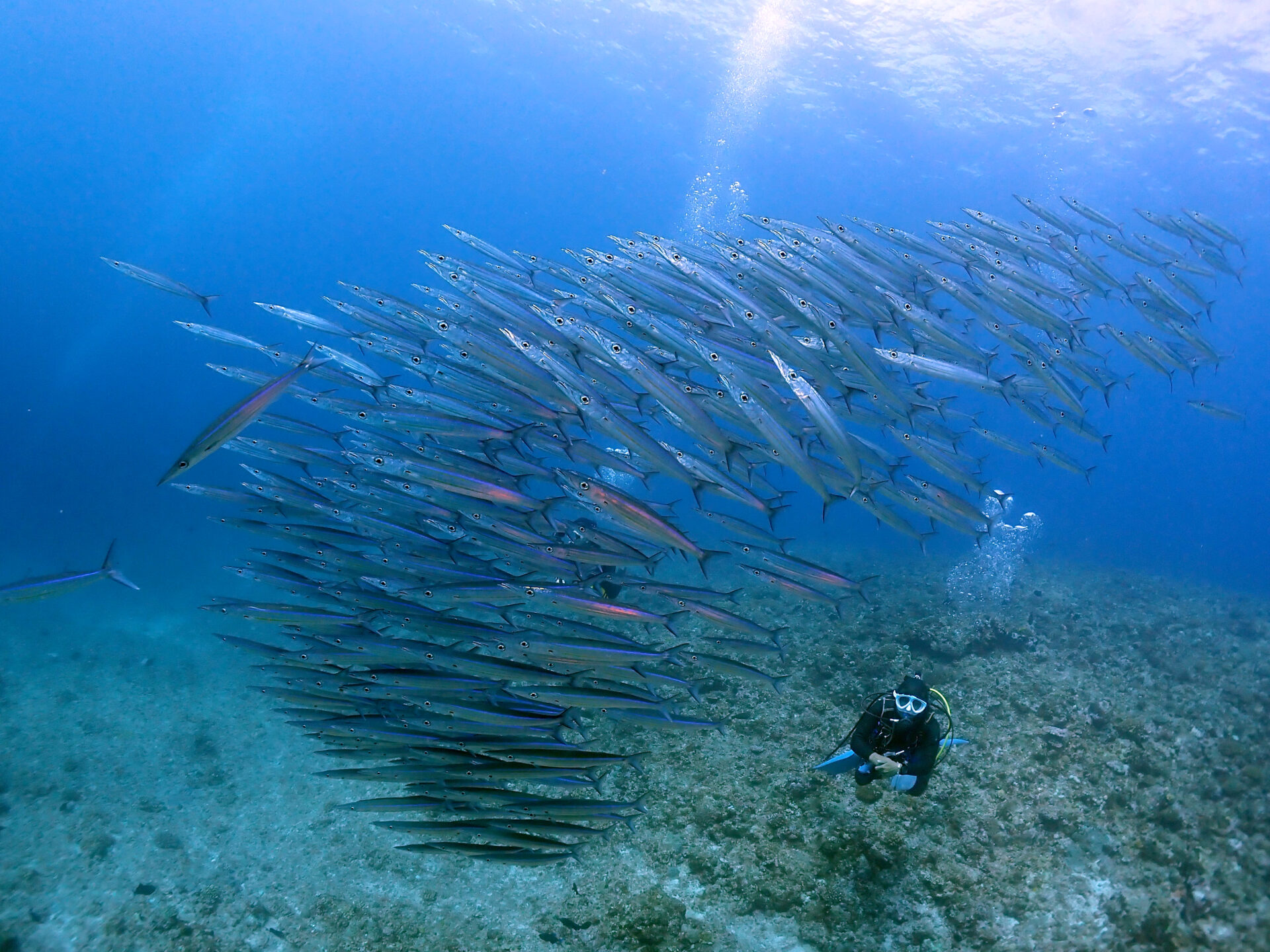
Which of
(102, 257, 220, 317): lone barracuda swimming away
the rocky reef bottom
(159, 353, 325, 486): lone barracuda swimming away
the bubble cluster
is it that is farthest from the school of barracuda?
the bubble cluster

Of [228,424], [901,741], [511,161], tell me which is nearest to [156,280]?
[228,424]

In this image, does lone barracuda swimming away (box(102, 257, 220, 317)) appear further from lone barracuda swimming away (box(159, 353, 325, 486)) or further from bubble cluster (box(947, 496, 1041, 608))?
bubble cluster (box(947, 496, 1041, 608))

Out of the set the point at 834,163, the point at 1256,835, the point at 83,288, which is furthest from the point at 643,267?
the point at 83,288

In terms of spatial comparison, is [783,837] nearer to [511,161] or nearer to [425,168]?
[511,161]

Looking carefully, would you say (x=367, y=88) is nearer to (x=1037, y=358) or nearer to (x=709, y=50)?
(x=709, y=50)

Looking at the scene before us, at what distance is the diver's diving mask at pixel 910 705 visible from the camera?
3910mm

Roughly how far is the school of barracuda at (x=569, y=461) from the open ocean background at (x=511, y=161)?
7.92 feet

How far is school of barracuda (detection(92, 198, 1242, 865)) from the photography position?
4.14 m

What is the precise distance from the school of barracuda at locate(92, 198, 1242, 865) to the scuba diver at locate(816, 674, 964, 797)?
87 centimetres

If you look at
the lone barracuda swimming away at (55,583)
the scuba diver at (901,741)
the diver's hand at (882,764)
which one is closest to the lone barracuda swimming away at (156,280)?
the lone barracuda swimming away at (55,583)

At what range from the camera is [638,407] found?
510 cm

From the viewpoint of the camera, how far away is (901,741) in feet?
13.2

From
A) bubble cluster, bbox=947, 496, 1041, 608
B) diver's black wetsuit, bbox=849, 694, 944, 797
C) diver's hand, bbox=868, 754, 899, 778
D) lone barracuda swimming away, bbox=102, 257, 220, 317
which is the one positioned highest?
bubble cluster, bbox=947, 496, 1041, 608

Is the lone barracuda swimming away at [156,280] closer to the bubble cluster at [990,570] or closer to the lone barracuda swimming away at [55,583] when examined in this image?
the lone barracuda swimming away at [55,583]
